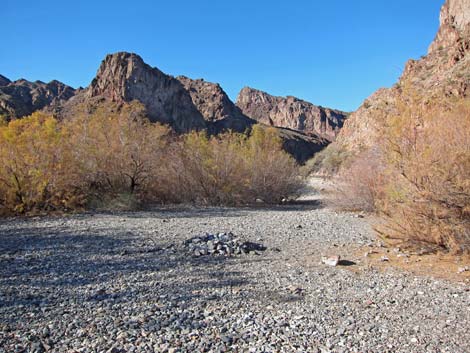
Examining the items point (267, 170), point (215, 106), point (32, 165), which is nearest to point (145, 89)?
point (215, 106)

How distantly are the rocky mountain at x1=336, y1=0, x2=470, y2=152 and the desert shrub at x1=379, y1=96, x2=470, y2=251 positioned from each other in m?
0.45

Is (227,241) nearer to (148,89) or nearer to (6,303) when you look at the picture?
(6,303)

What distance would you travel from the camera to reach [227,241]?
8328 millimetres

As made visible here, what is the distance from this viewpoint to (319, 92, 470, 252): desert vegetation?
5.91m

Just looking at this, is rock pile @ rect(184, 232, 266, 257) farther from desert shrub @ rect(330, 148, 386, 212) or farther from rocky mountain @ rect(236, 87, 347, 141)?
rocky mountain @ rect(236, 87, 347, 141)

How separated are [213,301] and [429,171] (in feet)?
13.6

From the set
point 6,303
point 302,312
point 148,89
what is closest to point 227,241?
point 302,312

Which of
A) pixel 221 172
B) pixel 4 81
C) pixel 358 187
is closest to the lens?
pixel 358 187

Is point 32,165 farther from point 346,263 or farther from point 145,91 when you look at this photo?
point 145,91

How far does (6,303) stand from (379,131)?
703 centimetres

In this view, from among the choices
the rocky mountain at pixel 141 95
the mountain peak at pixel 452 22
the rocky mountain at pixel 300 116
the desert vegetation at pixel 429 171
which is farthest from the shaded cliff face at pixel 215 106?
the desert vegetation at pixel 429 171

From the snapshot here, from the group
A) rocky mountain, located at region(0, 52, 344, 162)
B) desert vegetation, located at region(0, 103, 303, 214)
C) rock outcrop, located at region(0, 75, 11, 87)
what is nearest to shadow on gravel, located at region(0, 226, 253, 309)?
desert vegetation, located at region(0, 103, 303, 214)

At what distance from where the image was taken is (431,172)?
19.7ft

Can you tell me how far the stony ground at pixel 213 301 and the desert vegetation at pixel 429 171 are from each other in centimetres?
117
